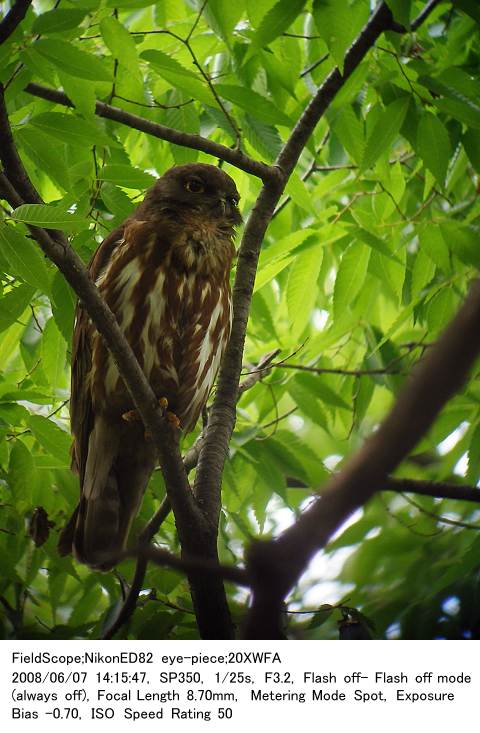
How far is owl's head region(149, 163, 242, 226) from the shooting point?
3682 mm

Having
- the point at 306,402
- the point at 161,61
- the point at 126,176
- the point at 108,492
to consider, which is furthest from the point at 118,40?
the point at 108,492

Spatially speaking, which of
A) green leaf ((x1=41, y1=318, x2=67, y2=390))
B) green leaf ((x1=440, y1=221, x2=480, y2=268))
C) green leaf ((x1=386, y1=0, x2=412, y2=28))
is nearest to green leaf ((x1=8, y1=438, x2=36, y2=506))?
green leaf ((x1=41, y1=318, x2=67, y2=390))

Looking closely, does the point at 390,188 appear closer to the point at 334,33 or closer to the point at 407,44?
the point at 407,44

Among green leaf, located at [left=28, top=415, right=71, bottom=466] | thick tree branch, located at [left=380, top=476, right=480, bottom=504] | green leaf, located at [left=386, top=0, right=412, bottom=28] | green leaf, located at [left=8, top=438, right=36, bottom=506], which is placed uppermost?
green leaf, located at [left=386, top=0, right=412, bottom=28]

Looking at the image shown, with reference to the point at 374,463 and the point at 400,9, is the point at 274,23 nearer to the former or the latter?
the point at 400,9

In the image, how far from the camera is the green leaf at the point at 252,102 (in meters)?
2.87

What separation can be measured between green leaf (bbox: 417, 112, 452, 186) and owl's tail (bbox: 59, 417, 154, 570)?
159cm

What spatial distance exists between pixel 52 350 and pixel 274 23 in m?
1.43

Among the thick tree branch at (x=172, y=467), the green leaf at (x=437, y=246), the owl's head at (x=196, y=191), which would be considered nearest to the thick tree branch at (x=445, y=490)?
the thick tree branch at (x=172, y=467)

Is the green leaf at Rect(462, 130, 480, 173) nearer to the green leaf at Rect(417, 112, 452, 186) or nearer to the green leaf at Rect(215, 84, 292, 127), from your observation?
the green leaf at Rect(417, 112, 452, 186)

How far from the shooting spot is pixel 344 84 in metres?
3.14

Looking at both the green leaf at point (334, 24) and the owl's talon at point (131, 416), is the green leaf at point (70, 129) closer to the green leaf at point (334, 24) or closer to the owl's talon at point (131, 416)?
the green leaf at point (334, 24)

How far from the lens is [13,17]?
2.17 m

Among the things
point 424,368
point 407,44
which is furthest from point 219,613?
point 407,44
